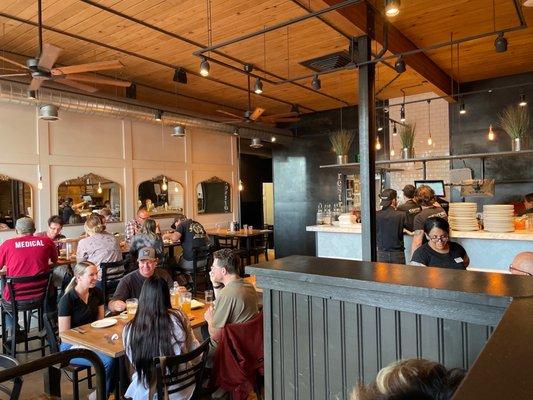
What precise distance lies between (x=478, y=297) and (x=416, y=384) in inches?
22.6

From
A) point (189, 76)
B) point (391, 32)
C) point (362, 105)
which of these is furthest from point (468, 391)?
point (189, 76)

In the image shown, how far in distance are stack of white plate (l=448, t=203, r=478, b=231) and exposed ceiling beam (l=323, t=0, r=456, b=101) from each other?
6.98 feet

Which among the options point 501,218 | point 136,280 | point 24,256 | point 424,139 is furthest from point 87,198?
point 424,139

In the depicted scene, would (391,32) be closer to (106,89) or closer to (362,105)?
(362,105)

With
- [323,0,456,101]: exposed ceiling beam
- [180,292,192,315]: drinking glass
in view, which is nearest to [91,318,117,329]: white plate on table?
[180,292,192,315]: drinking glass

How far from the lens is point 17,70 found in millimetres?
5961

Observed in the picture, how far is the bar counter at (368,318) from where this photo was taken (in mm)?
1295

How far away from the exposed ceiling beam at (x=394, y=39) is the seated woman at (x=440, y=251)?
7.12 ft

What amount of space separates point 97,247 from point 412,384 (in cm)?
509

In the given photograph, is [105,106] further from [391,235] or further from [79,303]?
[391,235]

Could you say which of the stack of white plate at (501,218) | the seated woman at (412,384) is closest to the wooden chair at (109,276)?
the stack of white plate at (501,218)

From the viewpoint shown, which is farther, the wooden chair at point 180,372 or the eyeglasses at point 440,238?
the eyeglasses at point 440,238

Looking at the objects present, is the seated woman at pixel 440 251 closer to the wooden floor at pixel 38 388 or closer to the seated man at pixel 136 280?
the seated man at pixel 136 280

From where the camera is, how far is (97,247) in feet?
17.2
